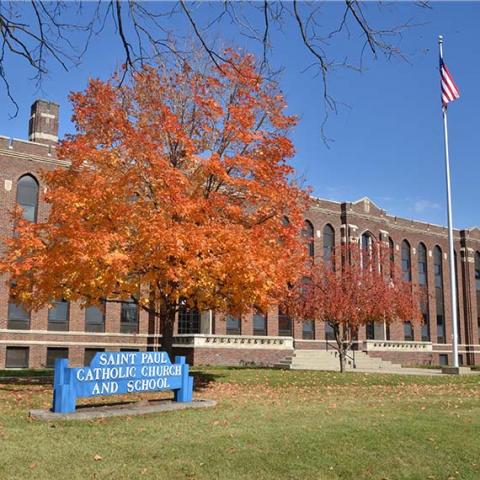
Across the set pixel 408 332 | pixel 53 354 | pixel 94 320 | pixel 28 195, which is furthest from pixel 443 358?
pixel 28 195

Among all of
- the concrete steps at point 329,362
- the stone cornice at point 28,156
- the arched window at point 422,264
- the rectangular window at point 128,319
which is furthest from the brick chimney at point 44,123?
the arched window at point 422,264

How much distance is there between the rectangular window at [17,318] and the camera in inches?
1256

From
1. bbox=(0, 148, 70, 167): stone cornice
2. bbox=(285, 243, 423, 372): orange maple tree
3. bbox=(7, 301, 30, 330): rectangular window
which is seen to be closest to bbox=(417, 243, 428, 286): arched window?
bbox=(285, 243, 423, 372): orange maple tree

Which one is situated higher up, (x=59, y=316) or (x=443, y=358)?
(x=59, y=316)

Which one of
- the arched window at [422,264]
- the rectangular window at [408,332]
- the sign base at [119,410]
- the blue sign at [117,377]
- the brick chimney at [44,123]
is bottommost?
the sign base at [119,410]

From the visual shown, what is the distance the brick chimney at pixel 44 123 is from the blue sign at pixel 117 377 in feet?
89.6

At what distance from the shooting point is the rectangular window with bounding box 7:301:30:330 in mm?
31891

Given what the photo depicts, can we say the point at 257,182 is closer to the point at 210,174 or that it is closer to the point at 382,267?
the point at 210,174

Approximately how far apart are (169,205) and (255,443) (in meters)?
8.65

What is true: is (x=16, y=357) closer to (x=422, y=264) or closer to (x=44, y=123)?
(x=44, y=123)

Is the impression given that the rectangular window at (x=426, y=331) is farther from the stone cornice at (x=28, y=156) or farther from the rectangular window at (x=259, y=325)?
the stone cornice at (x=28, y=156)

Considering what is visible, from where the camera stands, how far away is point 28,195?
32.9m

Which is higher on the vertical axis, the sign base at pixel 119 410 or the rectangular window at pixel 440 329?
the rectangular window at pixel 440 329

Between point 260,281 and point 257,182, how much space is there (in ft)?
11.2
